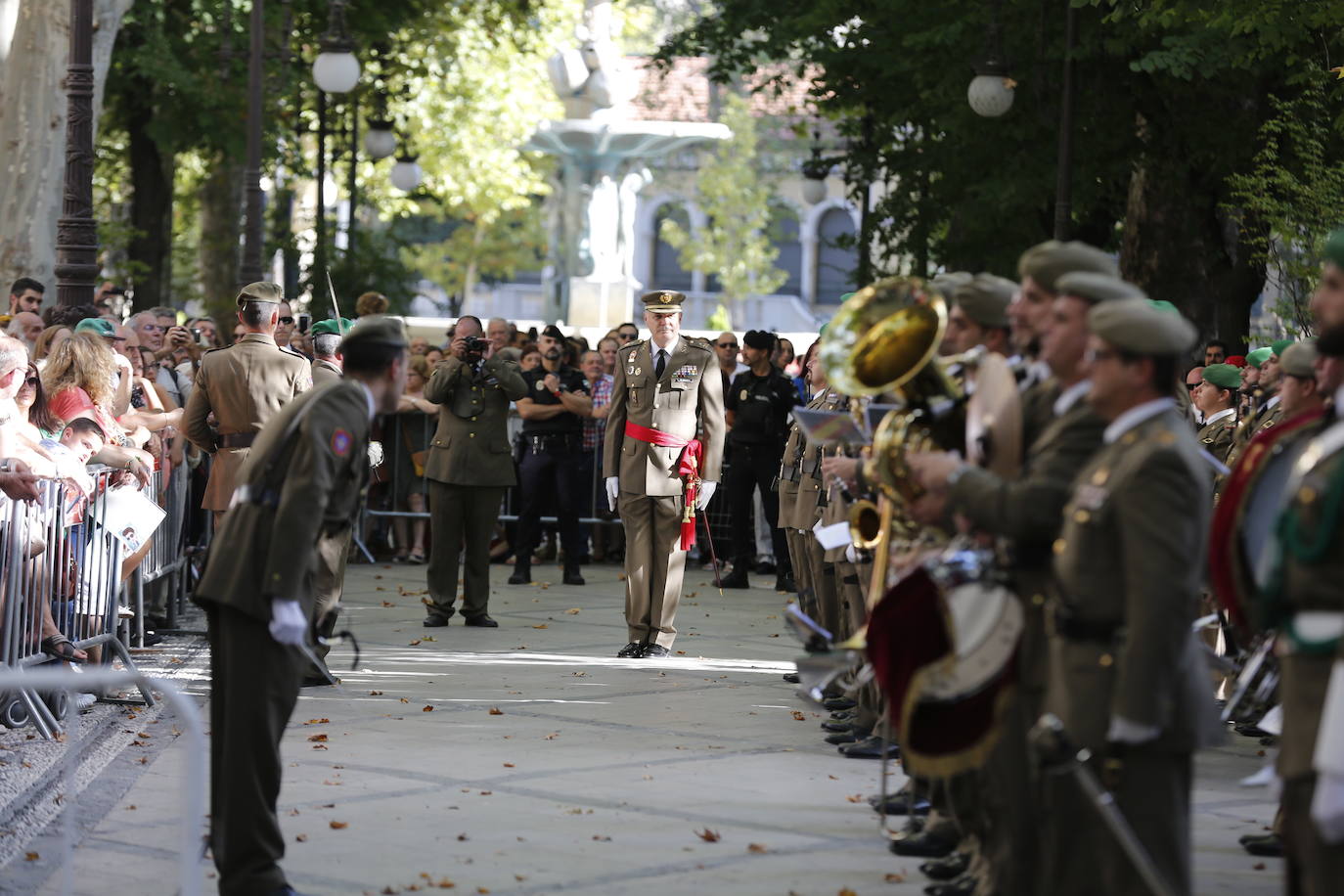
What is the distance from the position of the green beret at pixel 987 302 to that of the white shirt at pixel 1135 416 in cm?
150

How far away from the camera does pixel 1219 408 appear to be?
1261 centimetres

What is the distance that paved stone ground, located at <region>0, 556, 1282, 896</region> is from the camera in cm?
750

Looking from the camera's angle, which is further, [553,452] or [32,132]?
[32,132]

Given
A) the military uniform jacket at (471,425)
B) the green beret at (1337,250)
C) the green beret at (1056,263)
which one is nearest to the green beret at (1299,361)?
the green beret at (1056,263)

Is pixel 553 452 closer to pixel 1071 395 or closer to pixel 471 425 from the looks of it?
pixel 471 425

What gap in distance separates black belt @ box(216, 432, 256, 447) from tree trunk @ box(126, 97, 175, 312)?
751 inches

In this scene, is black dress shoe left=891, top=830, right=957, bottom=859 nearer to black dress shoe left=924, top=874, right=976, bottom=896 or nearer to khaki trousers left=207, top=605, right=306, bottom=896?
black dress shoe left=924, top=874, right=976, bottom=896

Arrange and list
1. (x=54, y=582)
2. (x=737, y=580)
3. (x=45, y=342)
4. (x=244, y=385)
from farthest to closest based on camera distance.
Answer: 1. (x=737, y=580)
2. (x=45, y=342)
3. (x=244, y=385)
4. (x=54, y=582)

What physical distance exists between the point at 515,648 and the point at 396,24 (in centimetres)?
2220

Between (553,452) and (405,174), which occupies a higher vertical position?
(405,174)

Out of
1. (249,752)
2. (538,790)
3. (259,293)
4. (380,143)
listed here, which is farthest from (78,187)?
(380,143)

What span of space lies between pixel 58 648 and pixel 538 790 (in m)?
2.87

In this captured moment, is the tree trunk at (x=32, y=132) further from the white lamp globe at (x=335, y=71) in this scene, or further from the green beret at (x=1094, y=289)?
the green beret at (x=1094, y=289)

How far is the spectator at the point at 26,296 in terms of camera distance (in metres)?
16.7
